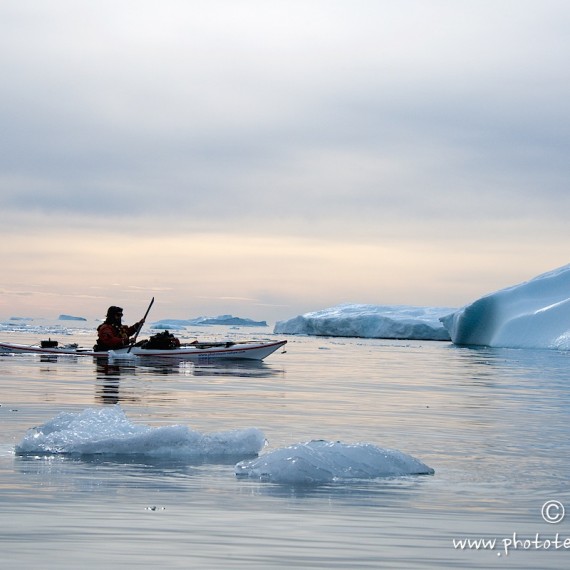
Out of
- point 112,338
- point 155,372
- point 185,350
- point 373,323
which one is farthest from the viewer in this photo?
point 373,323

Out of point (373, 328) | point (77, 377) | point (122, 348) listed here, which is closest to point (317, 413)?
point (77, 377)

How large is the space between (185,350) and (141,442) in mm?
17777

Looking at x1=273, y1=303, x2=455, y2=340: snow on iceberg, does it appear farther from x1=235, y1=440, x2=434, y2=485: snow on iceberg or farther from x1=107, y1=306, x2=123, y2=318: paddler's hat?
x1=235, y1=440, x2=434, y2=485: snow on iceberg

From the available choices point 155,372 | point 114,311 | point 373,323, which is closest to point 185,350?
point 114,311

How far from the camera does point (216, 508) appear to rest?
596 centimetres

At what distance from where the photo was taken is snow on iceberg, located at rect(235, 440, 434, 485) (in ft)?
23.1

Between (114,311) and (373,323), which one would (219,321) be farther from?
(114,311)

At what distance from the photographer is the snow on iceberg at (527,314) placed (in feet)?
148

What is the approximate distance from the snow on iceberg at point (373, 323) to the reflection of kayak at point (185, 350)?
4182cm

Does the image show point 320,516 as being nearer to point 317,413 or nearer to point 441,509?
point 441,509

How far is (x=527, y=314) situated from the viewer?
152 ft

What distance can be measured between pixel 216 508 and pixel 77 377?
551 inches

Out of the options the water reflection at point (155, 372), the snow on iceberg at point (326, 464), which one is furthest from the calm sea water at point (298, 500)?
the water reflection at point (155, 372)

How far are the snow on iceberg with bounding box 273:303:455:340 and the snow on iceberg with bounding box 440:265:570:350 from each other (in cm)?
1800
